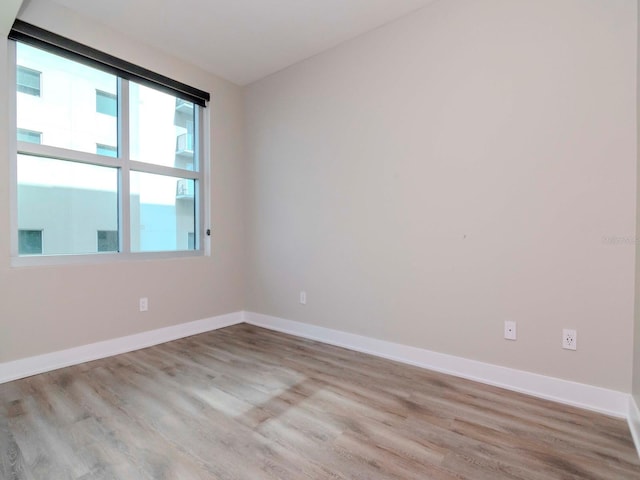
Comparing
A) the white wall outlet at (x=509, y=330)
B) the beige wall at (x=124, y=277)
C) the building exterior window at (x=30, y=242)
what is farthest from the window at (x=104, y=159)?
the white wall outlet at (x=509, y=330)

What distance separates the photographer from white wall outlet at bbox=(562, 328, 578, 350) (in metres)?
1.81

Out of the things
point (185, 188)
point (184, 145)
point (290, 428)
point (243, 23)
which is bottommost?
point (290, 428)

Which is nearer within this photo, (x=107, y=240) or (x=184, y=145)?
(x=107, y=240)

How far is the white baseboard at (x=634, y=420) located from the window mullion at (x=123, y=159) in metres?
3.47

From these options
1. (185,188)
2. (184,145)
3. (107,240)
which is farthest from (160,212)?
(184,145)

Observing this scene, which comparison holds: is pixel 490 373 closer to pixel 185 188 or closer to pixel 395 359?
pixel 395 359

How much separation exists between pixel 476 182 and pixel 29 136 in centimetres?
312

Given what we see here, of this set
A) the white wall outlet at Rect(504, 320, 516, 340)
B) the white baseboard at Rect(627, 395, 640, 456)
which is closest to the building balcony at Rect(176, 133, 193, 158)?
the white wall outlet at Rect(504, 320, 516, 340)

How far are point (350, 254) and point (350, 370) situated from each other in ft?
3.06

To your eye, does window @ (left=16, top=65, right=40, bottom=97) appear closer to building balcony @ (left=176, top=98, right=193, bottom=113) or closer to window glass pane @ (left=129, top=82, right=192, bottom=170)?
window glass pane @ (left=129, top=82, right=192, bottom=170)

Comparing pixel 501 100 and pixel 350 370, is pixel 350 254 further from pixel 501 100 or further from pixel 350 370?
pixel 501 100

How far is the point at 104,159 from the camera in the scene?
2574 millimetres

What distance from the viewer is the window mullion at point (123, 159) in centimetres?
267

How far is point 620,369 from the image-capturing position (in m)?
1.70
